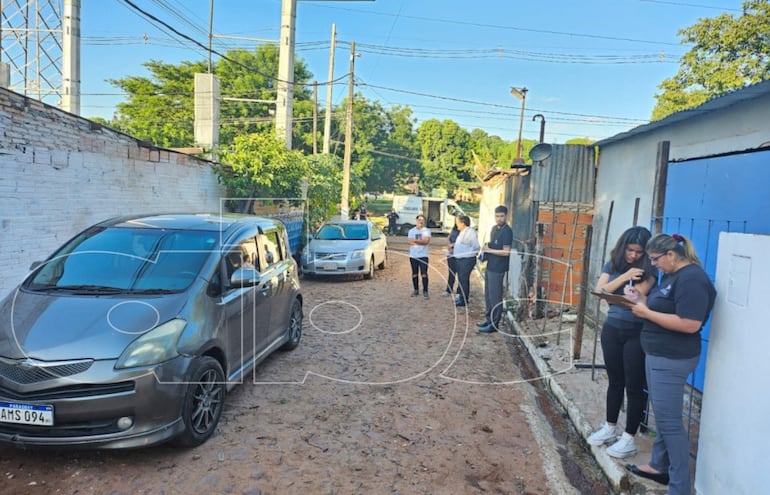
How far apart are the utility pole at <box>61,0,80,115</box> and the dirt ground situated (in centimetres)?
1189

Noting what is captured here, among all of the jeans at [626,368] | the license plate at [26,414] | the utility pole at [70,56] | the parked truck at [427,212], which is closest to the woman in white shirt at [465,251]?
the jeans at [626,368]

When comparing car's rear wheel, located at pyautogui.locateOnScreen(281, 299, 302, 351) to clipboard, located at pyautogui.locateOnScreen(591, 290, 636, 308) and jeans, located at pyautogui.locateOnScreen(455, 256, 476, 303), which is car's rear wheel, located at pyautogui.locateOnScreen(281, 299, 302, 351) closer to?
jeans, located at pyautogui.locateOnScreen(455, 256, 476, 303)

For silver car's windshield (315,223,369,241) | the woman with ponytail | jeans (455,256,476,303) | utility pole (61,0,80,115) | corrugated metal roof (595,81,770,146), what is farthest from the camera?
utility pole (61,0,80,115)

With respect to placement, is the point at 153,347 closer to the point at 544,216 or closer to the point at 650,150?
the point at 650,150

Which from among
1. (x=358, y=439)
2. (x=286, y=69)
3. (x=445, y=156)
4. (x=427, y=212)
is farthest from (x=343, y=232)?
(x=445, y=156)

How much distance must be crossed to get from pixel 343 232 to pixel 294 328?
6.49 m

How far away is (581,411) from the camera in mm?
4168

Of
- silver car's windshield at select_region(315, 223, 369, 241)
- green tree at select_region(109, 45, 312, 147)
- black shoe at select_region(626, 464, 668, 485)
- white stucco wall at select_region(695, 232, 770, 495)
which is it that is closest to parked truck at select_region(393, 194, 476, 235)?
green tree at select_region(109, 45, 312, 147)

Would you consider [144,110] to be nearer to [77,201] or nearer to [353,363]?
[77,201]

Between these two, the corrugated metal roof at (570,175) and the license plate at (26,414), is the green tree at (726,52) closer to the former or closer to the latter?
the corrugated metal roof at (570,175)

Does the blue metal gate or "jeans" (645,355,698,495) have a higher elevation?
the blue metal gate

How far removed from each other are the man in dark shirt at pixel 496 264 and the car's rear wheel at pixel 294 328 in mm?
2894

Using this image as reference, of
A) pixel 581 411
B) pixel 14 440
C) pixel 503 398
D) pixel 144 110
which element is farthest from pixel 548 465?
pixel 144 110

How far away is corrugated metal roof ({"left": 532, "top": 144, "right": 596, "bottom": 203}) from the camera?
26.9 ft
